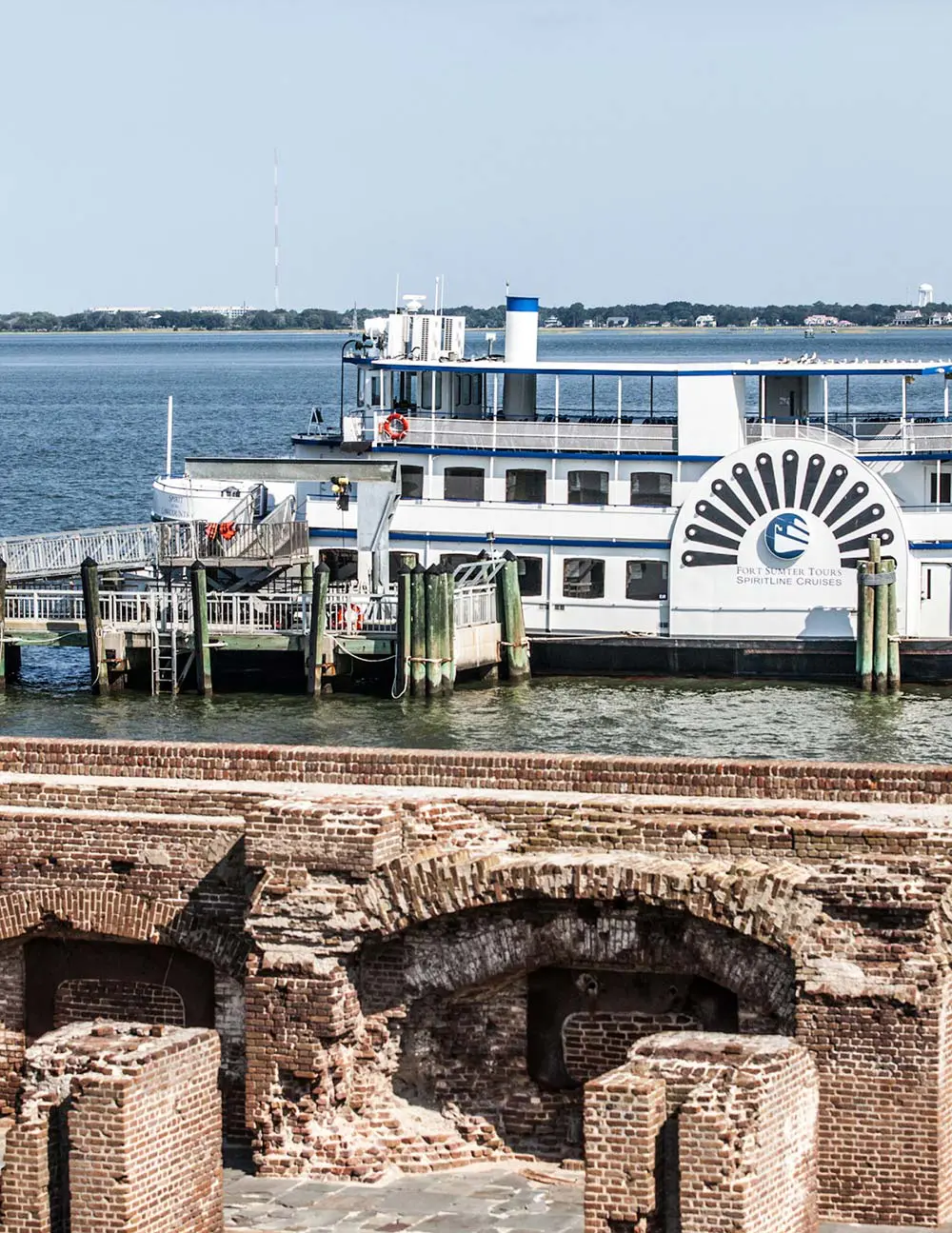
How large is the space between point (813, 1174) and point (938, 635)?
28.4 m

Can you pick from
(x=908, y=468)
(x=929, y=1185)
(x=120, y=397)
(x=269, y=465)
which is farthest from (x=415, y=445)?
(x=120, y=397)

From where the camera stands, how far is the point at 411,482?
154 feet

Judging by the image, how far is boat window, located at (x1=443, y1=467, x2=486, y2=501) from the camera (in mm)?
46656

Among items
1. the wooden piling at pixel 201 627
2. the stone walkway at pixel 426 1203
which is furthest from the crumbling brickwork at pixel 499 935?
the wooden piling at pixel 201 627

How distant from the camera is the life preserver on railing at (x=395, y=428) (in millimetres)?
46812

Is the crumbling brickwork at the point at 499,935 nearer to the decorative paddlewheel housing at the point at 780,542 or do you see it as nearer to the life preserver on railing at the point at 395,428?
the decorative paddlewheel housing at the point at 780,542

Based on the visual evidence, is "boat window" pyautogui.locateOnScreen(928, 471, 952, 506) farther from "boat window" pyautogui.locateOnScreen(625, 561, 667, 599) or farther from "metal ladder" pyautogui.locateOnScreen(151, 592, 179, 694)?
"metal ladder" pyautogui.locateOnScreen(151, 592, 179, 694)

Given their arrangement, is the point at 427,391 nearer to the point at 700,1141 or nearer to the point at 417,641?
the point at 417,641

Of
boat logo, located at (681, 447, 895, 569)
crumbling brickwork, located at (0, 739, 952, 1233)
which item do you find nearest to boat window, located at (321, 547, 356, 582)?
boat logo, located at (681, 447, 895, 569)

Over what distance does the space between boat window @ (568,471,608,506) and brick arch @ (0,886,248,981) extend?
2659cm

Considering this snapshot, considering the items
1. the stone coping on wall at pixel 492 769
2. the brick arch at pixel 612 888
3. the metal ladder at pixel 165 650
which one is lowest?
the brick arch at pixel 612 888

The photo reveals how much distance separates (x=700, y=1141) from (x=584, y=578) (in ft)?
98.8

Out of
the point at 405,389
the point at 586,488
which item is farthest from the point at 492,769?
the point at 405,389

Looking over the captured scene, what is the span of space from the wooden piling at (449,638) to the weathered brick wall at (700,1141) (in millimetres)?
25303
